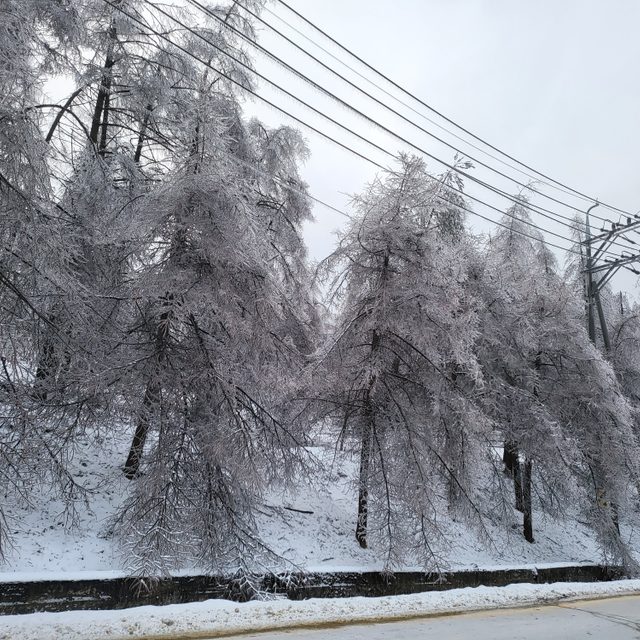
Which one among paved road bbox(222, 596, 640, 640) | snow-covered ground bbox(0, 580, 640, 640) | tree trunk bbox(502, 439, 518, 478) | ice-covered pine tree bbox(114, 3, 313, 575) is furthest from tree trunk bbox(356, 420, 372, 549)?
tree trunk bbox(502, 439, 518, 478)

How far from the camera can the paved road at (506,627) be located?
501cm

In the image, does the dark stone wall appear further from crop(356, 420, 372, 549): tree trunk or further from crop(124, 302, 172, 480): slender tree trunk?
crop(124, 302, 172, 480): slender tree trunk

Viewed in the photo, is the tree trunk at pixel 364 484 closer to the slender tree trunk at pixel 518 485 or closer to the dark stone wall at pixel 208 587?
the dark stone wall at pixel 208 587

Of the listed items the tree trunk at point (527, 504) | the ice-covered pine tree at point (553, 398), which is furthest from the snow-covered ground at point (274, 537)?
the ice-covered pine tree at point (553, 398)

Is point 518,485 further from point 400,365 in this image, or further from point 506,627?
point 506,627

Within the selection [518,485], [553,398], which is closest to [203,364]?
[553,398]

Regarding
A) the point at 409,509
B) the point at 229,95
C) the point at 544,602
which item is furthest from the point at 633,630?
the point at 229,95

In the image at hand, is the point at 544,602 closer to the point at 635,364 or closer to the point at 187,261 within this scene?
the point at 187,261

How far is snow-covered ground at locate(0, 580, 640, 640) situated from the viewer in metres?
4.60

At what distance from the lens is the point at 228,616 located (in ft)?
17.2

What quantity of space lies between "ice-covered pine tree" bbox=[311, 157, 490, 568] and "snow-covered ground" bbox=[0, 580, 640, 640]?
1.53 metres

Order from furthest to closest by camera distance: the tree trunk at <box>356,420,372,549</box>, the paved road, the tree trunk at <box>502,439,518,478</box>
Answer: the tree trunk at <box>502,439,518,478</box> → the tree trunk at <box>356,420,372,549</box> → the paved road

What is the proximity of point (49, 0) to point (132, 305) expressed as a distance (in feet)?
16.4

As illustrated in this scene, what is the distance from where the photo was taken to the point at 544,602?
7.29 meters
